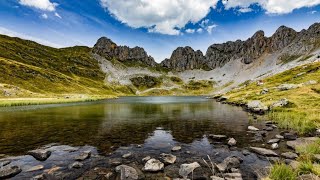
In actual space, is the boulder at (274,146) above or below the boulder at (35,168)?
above

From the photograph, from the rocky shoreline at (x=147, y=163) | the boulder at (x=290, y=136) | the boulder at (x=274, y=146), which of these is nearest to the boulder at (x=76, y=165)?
the rocky shoreline at (x=147, y=163)

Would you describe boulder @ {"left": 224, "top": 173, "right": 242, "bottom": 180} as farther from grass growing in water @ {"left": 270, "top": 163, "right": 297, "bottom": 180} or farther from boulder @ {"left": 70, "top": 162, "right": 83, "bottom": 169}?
boulder @ {"left": 70, "top": 162, "right": 83, "bottom": 169}

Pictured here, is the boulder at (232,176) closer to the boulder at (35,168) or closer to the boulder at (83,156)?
the boulder at (83,156)

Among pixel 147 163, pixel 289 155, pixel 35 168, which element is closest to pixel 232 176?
pixel 147 163

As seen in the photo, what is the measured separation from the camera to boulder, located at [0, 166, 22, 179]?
18.2 m

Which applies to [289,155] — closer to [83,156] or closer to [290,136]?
[290,136]

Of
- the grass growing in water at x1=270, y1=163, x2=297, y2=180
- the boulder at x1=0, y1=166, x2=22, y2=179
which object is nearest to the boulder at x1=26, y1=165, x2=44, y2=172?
the boulder at x1=0, y1=166, x2=22, y2=179

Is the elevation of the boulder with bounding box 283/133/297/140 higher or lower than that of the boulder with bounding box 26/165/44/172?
higher

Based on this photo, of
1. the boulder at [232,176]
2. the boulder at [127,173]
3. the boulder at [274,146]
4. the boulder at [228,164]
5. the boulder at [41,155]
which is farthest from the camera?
the boulder at [274,146]

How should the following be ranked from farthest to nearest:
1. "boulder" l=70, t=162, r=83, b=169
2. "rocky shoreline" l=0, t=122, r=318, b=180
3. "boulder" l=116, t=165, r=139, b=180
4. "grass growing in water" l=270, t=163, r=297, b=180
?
1. "boulder" l=70, t=162, r=83, b=169
2. "rocky shoreline" l=0, t=122, r=318, b=180
3. "boulder" l=116, t=165, r=139, b=180
4. "grass growing in water" l=270, t=163, r=297, b=180

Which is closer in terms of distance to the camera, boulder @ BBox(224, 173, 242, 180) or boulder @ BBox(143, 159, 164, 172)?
boulder @ BBox(224, 173, 242, 180)

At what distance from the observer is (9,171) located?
18.7 m

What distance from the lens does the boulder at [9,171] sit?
717 inches

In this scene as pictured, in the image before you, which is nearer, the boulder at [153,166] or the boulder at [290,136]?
the boulder at [153,166]
